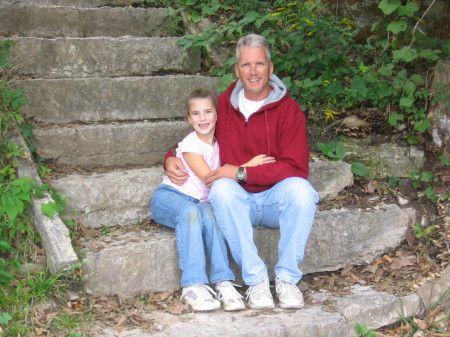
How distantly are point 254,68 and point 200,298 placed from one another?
1.38m

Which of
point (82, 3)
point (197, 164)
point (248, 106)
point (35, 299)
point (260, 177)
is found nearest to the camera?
point (35, 299)

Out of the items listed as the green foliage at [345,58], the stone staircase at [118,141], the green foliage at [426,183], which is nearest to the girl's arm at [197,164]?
the stone staircase at [118,141]

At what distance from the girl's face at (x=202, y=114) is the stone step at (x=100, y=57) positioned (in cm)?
143

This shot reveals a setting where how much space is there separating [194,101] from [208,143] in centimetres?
29

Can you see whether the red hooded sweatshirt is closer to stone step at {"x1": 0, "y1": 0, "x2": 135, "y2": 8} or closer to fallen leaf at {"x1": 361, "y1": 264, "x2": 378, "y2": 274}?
fallen leaf at {"x1": 361, "y1": 264, "x2": 378, "y2": 274}

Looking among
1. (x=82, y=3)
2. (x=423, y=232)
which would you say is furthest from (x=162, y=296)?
(x=82, y=3)

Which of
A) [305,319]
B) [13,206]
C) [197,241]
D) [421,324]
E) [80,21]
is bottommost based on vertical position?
[421,324]

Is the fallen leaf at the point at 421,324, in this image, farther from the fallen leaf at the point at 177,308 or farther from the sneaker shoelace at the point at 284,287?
the fallen leaf at the point at 177,308

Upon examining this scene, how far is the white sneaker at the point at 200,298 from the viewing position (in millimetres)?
2957

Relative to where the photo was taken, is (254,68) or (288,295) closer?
(288,295)

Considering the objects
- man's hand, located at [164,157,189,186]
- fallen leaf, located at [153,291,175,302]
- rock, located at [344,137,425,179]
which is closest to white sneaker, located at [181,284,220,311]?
fallen leaf, located at [153,291,175,302]

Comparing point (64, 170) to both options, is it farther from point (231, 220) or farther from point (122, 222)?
point (231, 220)

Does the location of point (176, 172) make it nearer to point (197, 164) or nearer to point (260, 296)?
point (197, 164)

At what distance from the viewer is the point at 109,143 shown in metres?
3.88
